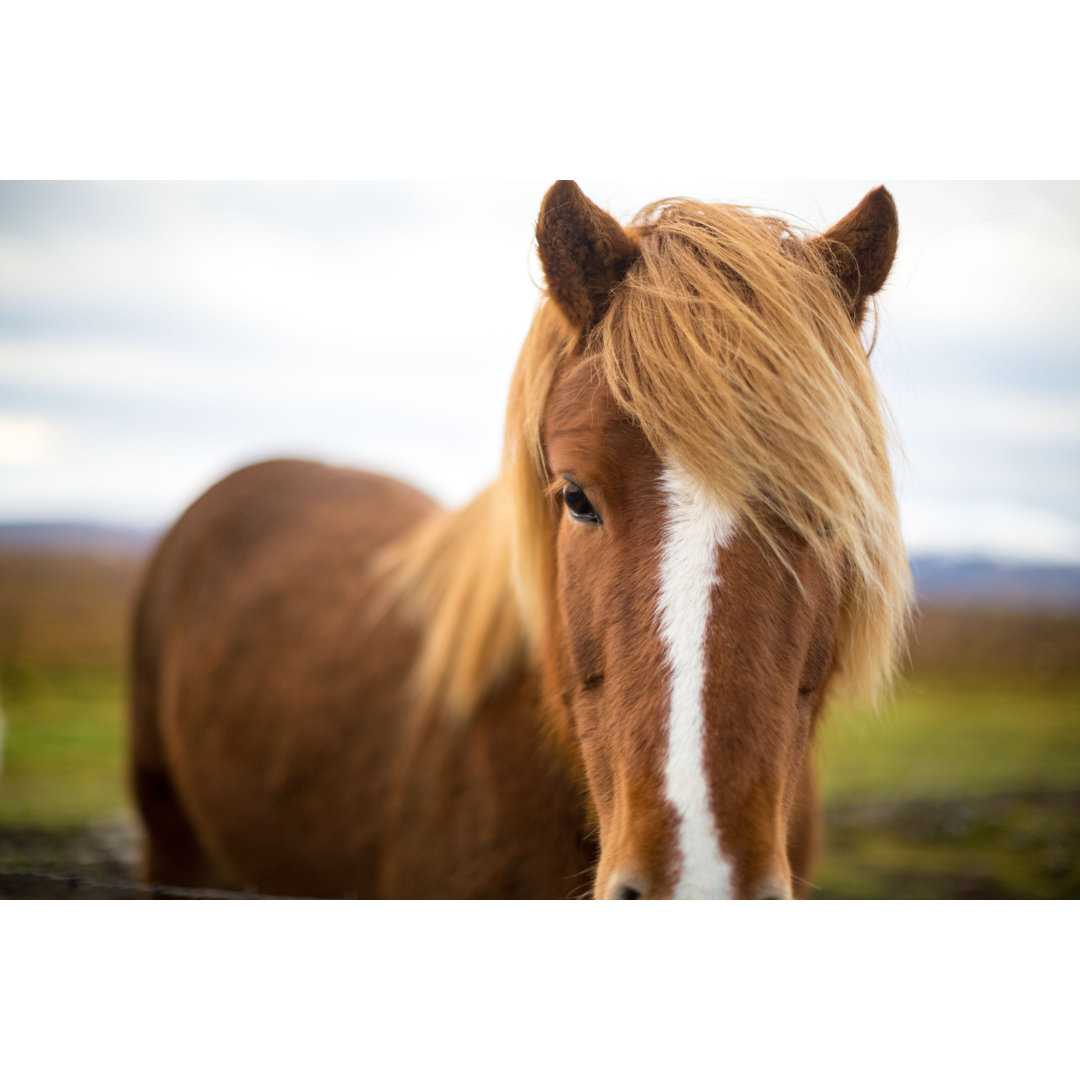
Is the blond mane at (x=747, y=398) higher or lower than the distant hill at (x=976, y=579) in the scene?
higher

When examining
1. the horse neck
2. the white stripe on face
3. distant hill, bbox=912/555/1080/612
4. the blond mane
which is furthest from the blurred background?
the white stripe on face

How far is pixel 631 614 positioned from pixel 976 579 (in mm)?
A: 1563

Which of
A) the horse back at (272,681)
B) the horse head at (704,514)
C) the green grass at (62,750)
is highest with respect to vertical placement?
the horse head at (704,514)

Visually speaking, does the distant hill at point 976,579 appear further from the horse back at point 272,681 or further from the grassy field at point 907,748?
the horse back at point 272,681

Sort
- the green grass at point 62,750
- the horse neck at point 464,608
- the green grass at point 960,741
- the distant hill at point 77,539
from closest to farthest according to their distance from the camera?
the horse neck at point 464,608, the green grass at point 960,741, the distant hill at point 77,539, the green grass at point 62,750

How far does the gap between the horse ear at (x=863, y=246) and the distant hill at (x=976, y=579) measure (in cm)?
88

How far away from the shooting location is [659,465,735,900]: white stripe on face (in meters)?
0.78

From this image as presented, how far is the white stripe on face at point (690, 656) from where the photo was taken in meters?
0.78

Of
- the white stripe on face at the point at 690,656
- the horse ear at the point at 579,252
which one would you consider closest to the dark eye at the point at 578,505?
the white stripe on face at the point at 690,656

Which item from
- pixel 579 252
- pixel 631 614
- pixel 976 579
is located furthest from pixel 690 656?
pixel 976 579

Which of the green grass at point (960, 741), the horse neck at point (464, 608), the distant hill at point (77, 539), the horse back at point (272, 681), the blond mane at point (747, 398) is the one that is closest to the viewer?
the blond mane at point (747, 398)

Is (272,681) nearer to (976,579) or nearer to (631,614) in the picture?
(631,614)

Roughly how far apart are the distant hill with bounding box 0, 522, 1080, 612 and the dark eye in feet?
3.71

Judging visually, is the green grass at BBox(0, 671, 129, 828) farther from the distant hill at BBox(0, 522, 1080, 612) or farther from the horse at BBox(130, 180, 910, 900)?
the horse at BBox(130, 180, 910, 900)
